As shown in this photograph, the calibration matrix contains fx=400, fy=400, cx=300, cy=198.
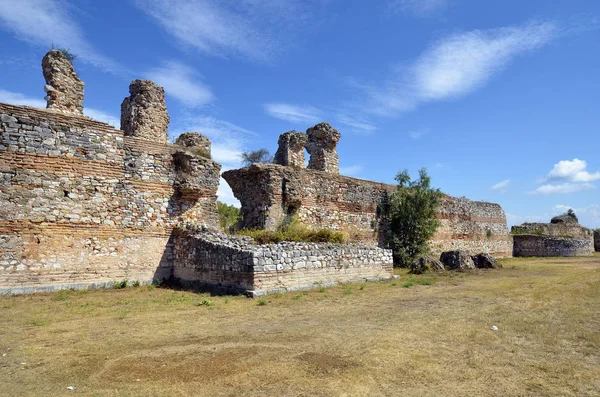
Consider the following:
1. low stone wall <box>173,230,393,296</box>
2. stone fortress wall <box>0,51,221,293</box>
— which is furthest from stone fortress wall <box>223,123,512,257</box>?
low stone wall <box>173,230,393,296</box>

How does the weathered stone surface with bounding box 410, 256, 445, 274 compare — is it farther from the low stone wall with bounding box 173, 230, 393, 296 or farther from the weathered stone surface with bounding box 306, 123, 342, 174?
the weathered stone surface with bounding box 306, 123, 342, 174

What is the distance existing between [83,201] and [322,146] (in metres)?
11.1

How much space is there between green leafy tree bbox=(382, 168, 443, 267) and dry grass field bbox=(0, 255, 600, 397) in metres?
9.49

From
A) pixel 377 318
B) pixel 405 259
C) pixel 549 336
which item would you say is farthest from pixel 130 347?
pixel 405 259

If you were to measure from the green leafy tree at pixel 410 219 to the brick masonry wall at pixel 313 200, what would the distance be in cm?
72

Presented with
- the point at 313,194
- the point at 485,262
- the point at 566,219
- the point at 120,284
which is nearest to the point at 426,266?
the point at 485,262

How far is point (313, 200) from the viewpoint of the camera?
1741 centimetres

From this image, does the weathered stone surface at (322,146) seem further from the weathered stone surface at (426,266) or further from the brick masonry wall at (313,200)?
the weathered stone surface at (426,266)

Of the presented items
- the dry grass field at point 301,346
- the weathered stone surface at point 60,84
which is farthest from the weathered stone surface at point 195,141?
the dry grass field at point 301,346

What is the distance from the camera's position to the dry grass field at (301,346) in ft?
14.0

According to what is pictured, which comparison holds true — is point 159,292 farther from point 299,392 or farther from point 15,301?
point 299,392

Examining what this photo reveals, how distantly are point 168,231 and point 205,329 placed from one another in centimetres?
691

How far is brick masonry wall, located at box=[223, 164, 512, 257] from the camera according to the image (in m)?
15.9

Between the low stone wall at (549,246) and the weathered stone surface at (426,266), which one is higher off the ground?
the low stone wall at (549,246)
